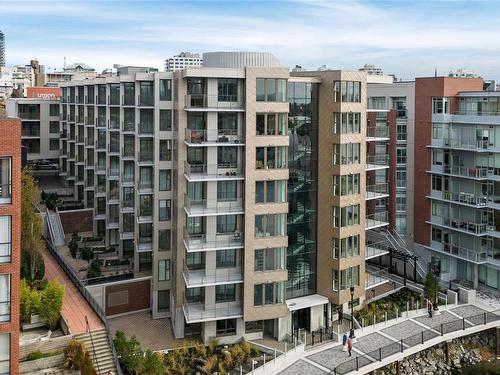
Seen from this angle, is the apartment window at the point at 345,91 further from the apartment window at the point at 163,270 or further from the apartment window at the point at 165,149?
the apartment window at the point at 163,270

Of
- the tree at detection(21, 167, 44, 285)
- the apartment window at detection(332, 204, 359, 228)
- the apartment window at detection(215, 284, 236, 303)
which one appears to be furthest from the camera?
the tree at detection(21, 167, 44, 285)

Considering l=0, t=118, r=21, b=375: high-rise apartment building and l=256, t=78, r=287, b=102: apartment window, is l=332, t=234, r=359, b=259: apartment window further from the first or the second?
l=0, t=118, r=21, b=375: high-rise apartment building

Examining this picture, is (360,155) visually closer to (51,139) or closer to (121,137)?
(121,137)

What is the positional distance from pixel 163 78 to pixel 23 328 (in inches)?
707

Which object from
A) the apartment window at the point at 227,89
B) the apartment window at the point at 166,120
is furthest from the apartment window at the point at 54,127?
the apartment window at the point at 227,89

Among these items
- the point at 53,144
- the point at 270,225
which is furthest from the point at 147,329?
the point at 53,144

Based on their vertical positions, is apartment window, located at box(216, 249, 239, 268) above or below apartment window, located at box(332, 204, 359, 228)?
below

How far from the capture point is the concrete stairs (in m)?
31.1

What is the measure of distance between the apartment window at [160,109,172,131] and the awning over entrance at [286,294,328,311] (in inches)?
564

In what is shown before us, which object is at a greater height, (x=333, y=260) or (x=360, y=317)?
(x=333, y=260)

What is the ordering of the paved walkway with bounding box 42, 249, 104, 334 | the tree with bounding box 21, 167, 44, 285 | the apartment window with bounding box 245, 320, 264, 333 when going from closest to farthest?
the paved walkway with bounding box 42, 249, 104, 334 → the apartment window with bounding box 245, 320, 264, 333 → the tree with bounding box 21, 167, 44, 285

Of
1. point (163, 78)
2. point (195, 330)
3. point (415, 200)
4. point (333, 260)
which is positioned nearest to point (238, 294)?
point (195, 330)

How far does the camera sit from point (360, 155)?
129 feet

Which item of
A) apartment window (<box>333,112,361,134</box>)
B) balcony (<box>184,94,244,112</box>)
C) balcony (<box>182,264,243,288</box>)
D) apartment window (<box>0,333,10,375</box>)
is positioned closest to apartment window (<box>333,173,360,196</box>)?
apartment window (<box>333,112,361,134</box>)
